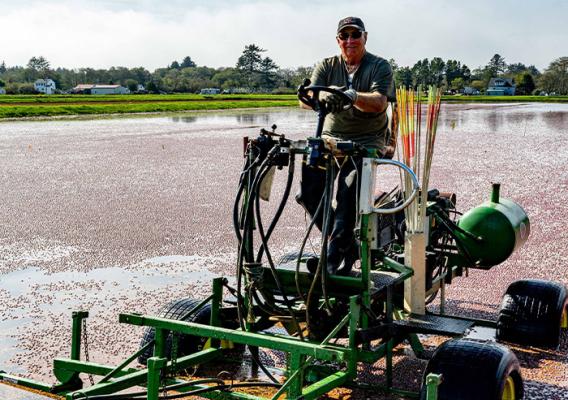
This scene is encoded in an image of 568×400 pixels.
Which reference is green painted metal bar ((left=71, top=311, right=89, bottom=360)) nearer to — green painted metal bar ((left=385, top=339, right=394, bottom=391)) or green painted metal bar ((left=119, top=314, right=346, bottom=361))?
green painted metal bar ((left=119, top=314, right=346, bottom=361))

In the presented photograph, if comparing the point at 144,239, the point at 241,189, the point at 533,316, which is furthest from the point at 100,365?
the point at 144,239

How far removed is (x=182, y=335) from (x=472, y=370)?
2028mm

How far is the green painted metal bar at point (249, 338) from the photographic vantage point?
3.78 m

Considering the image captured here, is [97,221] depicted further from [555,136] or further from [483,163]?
[555,136]

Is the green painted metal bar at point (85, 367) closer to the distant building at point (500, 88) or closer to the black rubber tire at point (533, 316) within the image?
the black rubber tire at point (533, 316)

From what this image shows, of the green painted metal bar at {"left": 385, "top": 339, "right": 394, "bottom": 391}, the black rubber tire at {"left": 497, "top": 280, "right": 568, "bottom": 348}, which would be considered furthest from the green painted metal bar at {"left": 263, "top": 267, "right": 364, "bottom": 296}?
the black rubber tire at {"left": 497, "top": 280, "right": 568, "bottom": 348}

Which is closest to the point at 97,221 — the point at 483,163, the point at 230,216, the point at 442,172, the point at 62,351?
the point at 230,216

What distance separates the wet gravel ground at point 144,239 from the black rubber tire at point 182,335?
1.98 ft

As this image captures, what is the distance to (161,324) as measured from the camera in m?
4.28

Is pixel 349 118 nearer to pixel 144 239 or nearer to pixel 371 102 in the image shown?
pixel 371 102

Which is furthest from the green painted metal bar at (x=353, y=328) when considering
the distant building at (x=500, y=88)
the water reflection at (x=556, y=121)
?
the distant building at (x=500, y=88)

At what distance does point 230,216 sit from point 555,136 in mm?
20209

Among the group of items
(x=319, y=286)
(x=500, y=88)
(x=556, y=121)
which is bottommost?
(x=319, y=286)

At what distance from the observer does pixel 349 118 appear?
5.21 meters
